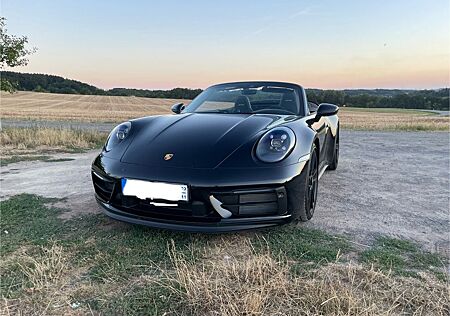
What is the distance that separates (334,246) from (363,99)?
5995cm

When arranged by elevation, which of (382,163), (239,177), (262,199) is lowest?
(382,163)

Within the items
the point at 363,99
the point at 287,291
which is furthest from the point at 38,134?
the point at 363,99

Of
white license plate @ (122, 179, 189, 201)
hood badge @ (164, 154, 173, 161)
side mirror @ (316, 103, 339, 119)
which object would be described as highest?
side mirror @ (316, 103, 339, 119)

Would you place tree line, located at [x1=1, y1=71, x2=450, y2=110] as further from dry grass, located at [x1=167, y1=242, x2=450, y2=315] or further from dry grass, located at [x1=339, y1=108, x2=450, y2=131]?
dry grass, located at [x1=167, y1=242, x2=450, y2=315]

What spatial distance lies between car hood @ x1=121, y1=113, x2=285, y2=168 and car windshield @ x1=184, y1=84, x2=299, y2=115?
43 cm

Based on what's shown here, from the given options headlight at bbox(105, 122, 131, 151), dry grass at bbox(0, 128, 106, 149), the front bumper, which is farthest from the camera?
dry grass at bbox(0, 128, 106, 149)

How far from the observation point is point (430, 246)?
7.90 feet

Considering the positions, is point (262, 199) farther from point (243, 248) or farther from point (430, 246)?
point (430, 246)

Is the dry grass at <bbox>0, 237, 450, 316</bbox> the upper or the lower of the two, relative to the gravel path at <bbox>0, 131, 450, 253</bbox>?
upper

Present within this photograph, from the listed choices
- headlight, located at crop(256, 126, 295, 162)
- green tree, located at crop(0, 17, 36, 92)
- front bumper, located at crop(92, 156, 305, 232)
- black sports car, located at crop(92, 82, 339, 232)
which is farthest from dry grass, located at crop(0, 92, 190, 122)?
headlight, located at crop(256, 126, 295, 162)

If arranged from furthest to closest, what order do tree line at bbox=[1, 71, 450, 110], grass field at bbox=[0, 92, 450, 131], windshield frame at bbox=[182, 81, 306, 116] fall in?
tree line at bbox=[1, 71, 450, 110], grass field at bbox=[0, 92, 450, 131], windshield frame at bbox=[182, 81, 306, 116]

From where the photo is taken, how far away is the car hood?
2.29 m

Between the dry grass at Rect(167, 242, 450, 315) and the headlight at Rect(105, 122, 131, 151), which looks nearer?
the dry grass at Rect(167, 242, 450, 315)

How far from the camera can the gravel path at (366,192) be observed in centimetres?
275
